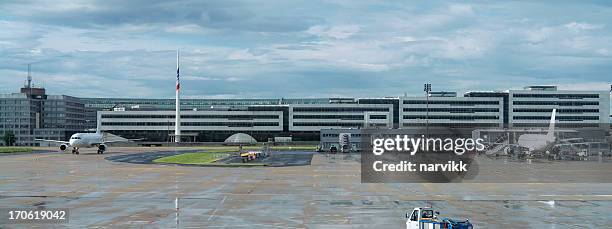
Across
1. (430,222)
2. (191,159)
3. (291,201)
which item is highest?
(430,222)

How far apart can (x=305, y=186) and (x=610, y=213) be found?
24.5m

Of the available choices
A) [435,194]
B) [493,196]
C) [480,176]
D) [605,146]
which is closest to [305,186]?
[435,194]

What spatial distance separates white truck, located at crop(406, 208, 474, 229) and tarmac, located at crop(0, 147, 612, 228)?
283cm

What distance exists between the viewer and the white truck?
27188 millimetres

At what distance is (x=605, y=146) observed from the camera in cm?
13625

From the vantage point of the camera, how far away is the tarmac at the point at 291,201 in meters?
33.5

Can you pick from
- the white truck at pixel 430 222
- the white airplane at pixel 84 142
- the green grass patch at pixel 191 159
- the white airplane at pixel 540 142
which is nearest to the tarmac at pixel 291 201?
the white truck at pixel 430 222

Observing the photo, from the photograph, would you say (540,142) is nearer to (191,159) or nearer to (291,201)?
(191,159)

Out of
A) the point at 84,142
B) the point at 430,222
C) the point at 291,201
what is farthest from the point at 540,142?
the point at 430,222

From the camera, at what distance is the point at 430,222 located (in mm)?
27750

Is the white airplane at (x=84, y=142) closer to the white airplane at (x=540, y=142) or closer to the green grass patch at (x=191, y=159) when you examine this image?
the green grass patch at (x=191, y=159)

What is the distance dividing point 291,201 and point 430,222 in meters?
16.4

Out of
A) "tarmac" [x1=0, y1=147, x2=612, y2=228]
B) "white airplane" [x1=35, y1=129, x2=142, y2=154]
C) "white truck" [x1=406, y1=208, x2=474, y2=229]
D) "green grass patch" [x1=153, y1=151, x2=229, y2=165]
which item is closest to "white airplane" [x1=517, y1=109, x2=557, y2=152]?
→ "green grass patch" [x1=153, y1=151, x2=229, y2=165]

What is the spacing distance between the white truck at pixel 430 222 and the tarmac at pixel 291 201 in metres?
2.83
